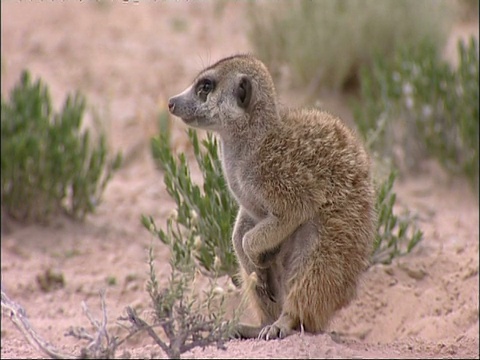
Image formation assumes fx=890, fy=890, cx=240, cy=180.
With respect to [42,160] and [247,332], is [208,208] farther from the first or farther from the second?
[42,160]

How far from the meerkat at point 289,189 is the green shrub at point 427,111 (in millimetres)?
2914

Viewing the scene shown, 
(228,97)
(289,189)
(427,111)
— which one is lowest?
(289,189)

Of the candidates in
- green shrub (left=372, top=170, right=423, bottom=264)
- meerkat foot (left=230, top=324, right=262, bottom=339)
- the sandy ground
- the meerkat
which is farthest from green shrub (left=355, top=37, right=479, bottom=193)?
meerkat foot (left=230, top=324, right=262, bottom=339)

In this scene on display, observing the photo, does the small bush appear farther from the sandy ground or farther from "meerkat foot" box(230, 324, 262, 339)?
"meerkat foot" box(230, 324, 262, 339)

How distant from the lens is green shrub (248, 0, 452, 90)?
27.5 ft

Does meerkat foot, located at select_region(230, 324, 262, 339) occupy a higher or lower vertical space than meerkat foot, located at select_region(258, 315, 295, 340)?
lower

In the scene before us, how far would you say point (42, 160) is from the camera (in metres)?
6.65

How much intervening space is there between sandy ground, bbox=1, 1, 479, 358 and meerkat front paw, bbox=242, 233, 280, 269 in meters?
0.42

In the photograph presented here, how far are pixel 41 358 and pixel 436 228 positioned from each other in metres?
3.53

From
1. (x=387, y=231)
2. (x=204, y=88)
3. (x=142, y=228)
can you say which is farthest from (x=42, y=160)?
(x=204, y=88)

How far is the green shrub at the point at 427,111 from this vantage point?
692 centimetres

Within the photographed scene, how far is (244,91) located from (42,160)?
3.15 meters

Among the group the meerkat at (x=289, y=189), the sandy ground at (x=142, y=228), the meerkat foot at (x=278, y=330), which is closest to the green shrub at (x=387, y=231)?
the sandy ground at (x=142, y=228)

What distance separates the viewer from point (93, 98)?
9047mm
